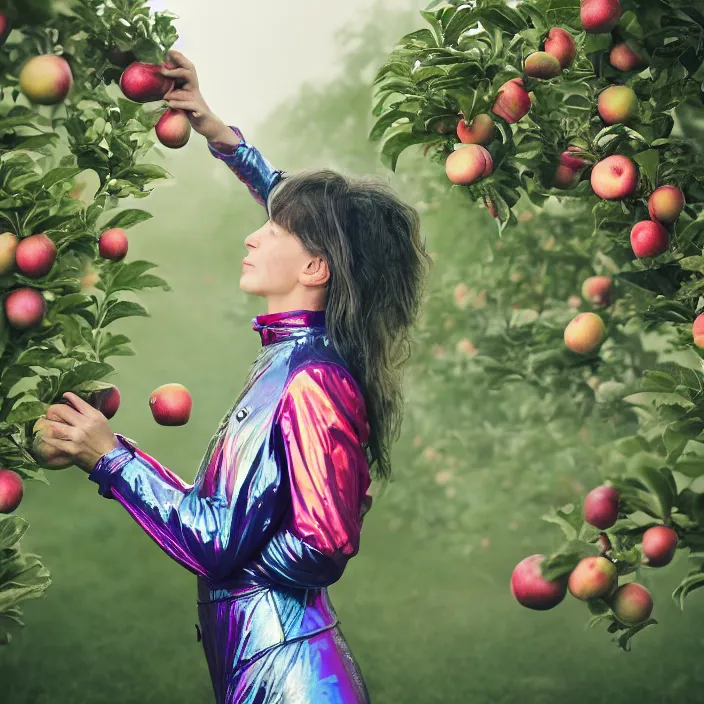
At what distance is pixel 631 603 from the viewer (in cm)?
145

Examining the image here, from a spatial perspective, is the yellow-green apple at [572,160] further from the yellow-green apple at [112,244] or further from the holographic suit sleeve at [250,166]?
the yellow-green apple at [112,244]

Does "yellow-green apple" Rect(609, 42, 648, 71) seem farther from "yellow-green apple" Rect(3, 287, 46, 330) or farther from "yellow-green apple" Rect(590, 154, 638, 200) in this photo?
"yellow-green apple" Rect(3, 287, 46, 330)

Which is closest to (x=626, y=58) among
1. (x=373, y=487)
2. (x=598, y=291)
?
(x=598, y=291)

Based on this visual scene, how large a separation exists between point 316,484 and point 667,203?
560mm

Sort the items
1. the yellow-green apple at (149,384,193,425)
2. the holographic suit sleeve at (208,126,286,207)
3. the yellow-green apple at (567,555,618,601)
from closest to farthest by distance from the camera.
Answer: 1. the yellow-green apple at (567,555,618,601)
2. the yellow-green apple at (149,384,193,425)
3. the holographic suit sleeve at (208,126,286,207)

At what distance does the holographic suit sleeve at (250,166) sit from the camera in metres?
1.60

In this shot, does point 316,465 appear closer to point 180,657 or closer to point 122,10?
point 122,10

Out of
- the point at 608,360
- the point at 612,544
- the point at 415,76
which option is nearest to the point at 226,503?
the point at 612,544

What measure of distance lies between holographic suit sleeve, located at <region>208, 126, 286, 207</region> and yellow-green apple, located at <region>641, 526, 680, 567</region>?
719 mm

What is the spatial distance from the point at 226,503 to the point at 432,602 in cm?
313

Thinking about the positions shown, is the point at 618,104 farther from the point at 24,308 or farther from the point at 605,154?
the point at 24,308

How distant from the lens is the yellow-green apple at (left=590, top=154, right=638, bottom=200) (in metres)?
1.39

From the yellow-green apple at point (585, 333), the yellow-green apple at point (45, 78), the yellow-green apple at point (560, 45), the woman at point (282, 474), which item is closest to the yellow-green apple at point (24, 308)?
the woman at point (282, 474)

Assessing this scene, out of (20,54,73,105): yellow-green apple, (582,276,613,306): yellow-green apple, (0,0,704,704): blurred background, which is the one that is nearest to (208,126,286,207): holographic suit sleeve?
(20,54,73,105): yellow-green apple
